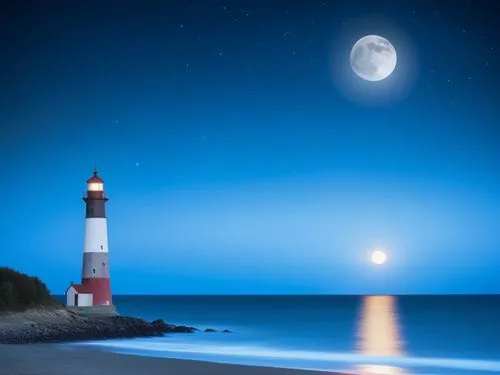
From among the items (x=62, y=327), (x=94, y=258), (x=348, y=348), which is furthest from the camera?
(x=94, y=258)

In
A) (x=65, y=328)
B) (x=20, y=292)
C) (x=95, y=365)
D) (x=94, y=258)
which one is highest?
(x=94, y=258)

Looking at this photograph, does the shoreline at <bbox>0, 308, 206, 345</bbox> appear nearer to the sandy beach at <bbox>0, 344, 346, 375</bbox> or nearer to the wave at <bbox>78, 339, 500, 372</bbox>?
the wave at <bbox>78, 339, 500, 372</bbox>

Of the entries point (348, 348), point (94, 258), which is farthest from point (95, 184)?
point (348, 348)

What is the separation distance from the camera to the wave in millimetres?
26891

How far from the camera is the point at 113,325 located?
32562mm

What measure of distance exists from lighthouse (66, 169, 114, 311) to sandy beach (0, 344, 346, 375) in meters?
14.1

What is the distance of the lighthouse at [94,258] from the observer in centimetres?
3559

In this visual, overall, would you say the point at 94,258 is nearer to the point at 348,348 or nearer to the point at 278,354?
the point at 278,354

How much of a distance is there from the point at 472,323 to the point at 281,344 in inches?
982

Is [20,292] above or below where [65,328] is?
above

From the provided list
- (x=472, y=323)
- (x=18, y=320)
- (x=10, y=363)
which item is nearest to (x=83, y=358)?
(x=10, y=363)

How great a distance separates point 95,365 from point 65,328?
1164cm

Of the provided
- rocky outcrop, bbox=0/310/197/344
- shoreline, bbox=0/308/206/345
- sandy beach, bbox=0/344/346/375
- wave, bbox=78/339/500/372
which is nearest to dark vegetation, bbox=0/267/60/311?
shoreline, bbox=0/308/206/345

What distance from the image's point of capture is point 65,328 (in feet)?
95.4
